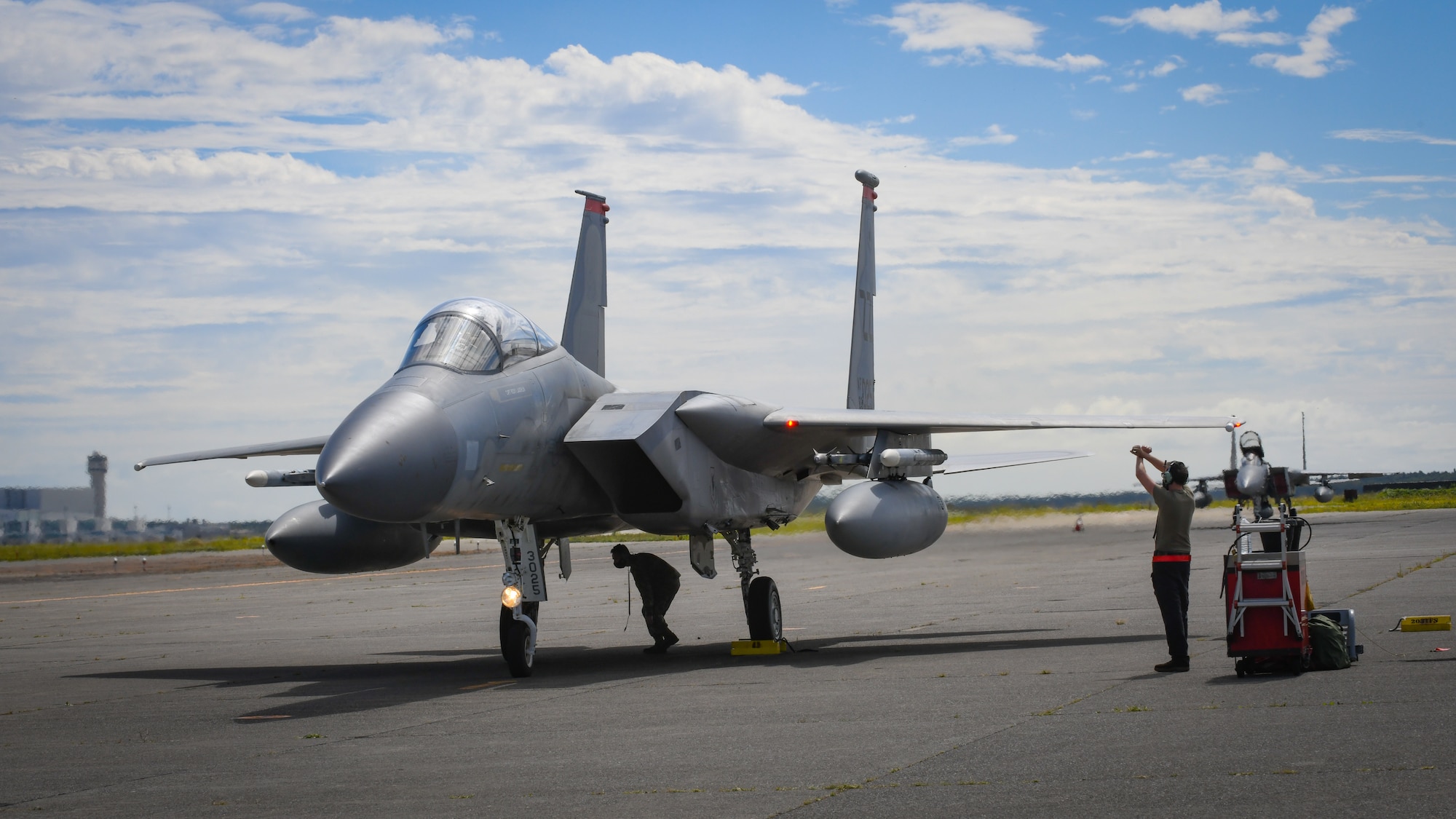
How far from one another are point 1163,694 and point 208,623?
54.1ft

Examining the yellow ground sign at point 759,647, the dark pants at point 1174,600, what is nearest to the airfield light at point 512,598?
the yellow ground sign at point 759,647

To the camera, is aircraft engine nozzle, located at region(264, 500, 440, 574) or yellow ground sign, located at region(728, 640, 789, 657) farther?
yellow ground sign, located at region(728, 640, 789, 657)

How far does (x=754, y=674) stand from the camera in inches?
442

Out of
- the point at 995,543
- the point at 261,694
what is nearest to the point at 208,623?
the point at 261,694

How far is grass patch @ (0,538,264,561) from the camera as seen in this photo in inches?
1934

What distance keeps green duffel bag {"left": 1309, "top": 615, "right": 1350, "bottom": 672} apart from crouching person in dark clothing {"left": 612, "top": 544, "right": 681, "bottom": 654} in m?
6.60

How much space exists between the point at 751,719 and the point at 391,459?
321 centimetres

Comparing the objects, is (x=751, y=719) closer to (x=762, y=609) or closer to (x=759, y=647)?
(x=759, y=647)

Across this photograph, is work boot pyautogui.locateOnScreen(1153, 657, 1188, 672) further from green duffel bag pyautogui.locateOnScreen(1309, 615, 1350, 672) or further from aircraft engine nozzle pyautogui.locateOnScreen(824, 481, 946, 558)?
aircraft engine nozzle pyautogui.locateOnScreen(824, 481, 946, 558)

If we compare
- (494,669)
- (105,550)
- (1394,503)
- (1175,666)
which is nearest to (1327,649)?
(1175,666)

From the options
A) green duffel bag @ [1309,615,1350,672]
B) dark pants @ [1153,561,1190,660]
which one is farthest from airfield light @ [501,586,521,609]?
green duffel bag @ [1309,615,1350,672]

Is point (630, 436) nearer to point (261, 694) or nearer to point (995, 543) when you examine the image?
point (261, 694)

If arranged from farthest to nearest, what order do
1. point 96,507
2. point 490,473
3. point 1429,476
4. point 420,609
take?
point 1429,476
point 96,507
point 420,609
point 490,473

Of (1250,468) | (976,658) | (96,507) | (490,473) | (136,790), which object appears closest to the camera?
(136,790)
